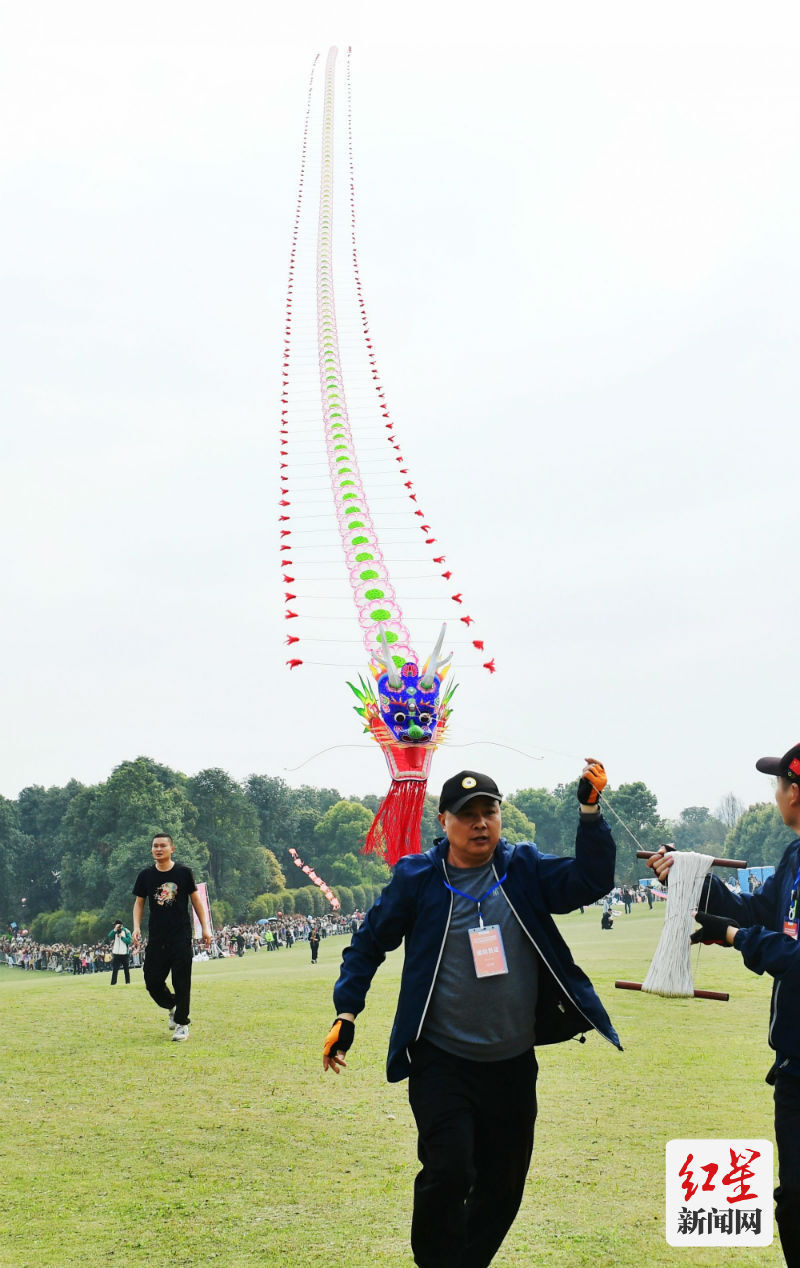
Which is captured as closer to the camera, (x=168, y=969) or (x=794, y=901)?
(x=794, y=901)

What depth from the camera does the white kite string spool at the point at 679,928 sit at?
5.45m

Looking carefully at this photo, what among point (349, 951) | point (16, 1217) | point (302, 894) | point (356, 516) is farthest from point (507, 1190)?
point (302, 894)

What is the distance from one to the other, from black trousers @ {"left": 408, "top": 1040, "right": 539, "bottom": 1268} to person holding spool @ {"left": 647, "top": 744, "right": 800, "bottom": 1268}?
3.41 ft

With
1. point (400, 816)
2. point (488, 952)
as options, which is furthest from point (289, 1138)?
point (400, 816)

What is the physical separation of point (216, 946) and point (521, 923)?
137ft

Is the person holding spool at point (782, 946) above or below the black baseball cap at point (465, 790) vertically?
below

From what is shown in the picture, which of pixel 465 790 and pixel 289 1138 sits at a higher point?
pixel 465 790

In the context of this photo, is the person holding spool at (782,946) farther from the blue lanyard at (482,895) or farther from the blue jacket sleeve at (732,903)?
the blue lanyard at (482,895)

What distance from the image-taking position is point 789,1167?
180 inches

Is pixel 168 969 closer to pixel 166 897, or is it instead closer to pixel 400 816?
pixel 166 897

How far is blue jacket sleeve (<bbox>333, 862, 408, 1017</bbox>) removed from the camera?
16.8ft

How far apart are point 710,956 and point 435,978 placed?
15655 millimetres

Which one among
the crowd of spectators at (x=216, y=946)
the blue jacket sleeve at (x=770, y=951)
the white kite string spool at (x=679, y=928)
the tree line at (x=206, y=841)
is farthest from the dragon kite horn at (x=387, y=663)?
the tree line at (x=206, y=841)

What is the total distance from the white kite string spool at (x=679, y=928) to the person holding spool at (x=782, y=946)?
2.9 inches
